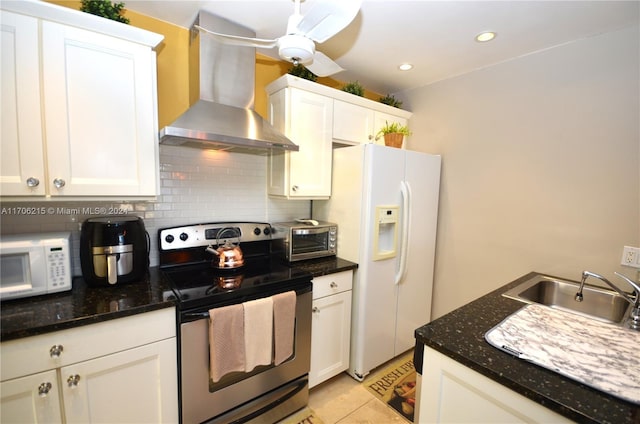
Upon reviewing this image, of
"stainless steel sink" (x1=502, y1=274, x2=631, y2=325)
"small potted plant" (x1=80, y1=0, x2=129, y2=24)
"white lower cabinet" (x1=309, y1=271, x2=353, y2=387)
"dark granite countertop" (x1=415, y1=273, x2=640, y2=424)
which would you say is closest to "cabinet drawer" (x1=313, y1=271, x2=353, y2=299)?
"white lower cabinet" (x1=309, y1=271, x2=353, y2=387)

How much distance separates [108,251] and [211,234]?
63 cm

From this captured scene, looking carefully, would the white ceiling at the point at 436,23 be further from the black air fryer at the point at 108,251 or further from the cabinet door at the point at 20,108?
the black air fryer at the point at 108,251

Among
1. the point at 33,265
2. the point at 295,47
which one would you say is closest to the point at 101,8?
the point at 295,47

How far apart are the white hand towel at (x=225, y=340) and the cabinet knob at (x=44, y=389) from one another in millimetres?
600

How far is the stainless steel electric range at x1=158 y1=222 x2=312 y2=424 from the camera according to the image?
1.39 m

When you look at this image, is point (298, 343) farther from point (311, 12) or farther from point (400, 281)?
point (311, 12)

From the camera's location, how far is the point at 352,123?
234 cm

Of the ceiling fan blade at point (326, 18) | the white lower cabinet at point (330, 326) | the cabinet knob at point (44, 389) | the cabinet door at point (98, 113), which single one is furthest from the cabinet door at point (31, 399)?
the ceiling fan blade at point (326, 18)

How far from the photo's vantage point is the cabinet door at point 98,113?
4.17 feet

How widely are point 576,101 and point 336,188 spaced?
1702 mm

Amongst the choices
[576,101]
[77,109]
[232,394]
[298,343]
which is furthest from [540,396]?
[77,109]

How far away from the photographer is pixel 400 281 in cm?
229

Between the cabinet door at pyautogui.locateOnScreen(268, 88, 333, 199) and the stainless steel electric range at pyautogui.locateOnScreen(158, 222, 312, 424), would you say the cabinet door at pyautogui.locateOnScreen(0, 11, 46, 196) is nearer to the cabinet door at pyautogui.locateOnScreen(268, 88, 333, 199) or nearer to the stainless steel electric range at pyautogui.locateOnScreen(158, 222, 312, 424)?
the stainless steel electric range at pyautogui.locateOnScreen(158, 222, 312, 424)

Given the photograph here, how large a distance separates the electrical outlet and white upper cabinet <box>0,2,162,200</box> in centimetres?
278
